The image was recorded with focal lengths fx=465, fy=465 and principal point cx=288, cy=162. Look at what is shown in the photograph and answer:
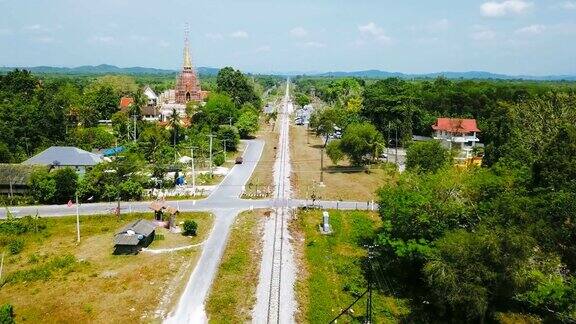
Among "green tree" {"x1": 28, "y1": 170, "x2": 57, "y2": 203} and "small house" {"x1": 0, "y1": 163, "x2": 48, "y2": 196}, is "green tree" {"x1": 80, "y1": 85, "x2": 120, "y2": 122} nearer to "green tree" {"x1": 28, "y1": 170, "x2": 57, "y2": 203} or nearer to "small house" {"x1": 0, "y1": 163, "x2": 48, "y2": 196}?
"small house" {"x1": 0, "y1": 163, "x2": 48, "y2": 196}

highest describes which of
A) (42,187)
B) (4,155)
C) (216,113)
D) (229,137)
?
(216,113)

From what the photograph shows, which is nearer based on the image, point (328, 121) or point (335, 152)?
point (335, 152)

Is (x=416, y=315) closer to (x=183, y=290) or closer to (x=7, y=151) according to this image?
(x=183, y=290)

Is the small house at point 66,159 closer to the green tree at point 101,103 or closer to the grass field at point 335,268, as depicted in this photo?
the grass field at point 335,268

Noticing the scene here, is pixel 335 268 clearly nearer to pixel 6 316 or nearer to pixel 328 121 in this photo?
pixel 6 316

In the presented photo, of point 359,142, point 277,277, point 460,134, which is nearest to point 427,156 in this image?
point 359,142

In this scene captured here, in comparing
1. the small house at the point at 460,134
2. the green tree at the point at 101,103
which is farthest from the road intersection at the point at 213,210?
the green tree at the point at 101,103

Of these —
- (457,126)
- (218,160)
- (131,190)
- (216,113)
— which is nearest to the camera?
(131,190)

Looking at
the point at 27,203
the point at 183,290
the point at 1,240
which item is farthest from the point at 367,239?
the point at 27,203
